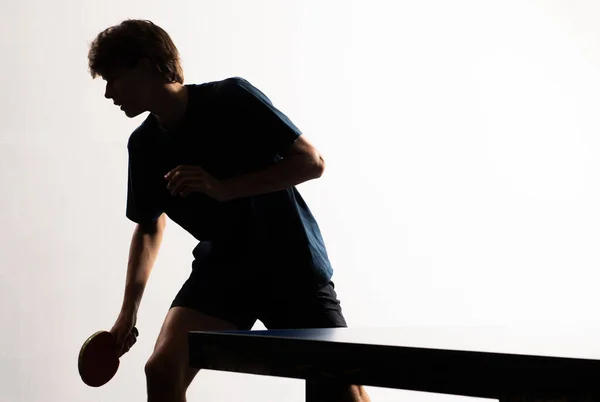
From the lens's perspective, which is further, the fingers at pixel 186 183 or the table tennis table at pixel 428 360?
the fingers at pixel 186 183

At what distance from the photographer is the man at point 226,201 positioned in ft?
6.22

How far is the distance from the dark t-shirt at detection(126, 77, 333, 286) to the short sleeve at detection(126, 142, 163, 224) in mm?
82

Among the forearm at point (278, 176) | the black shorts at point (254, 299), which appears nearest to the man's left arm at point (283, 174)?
the forearm at point (278, 176)

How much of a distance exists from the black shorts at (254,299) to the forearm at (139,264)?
94 mm

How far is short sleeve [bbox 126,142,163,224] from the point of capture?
2.04m

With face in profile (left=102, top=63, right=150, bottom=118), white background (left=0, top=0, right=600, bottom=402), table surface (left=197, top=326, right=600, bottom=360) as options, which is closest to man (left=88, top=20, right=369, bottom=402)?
face in profile (left=102, top=63, right=150, bottom=118)

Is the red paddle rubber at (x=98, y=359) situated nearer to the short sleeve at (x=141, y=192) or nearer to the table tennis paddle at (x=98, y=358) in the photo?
the table tennis paddle at (x=98, y=358)

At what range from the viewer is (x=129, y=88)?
6.22ft

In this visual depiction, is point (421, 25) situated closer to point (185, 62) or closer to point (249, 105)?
point (185, 62)

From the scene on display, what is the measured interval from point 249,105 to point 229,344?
2.66 feet

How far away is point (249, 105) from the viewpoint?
1.92m

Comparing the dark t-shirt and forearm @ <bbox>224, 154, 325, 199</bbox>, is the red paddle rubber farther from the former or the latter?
forearm @ <bbox>224, 154, 325, 199</bbox>

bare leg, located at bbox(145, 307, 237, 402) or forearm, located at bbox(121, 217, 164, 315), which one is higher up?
forearm, located at bbox(121, 217, 164, 315)

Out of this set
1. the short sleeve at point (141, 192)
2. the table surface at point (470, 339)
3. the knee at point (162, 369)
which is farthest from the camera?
the short sleeve at point (141, 192)
